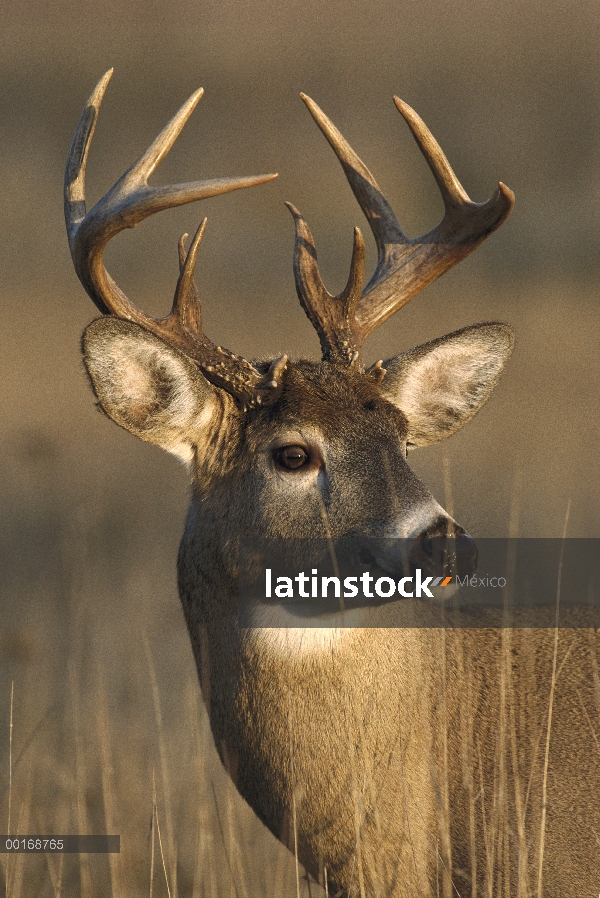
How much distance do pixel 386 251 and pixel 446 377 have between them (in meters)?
0.62

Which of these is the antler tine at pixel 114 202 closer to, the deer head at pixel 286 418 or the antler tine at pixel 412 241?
the deer head at pixel 286 418

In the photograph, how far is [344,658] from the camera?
3932mm

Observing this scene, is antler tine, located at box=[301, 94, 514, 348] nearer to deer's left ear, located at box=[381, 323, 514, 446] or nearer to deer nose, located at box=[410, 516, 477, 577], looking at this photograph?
deer's left ear, located at box=[381, 323, 514, 446]

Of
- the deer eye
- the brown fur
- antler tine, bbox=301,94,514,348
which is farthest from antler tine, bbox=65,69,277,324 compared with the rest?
the deer eye

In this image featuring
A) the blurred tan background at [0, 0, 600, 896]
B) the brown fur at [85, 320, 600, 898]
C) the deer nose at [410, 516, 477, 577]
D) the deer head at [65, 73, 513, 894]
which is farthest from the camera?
the blurred tan background at [0, 0, 600, 896]

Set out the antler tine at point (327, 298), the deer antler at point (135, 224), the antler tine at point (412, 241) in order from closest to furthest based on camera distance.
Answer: the deer antler at point (135, 224), the antler tine at point (327, 298), the antler tine at point (412, 241)

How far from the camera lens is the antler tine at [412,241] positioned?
15.5ft

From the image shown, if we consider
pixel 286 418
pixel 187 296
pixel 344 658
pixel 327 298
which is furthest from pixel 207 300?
pixel 344 658

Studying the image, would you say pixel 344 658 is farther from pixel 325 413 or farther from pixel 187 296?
pixel 187 296

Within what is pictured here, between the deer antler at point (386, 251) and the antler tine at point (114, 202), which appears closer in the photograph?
the antler tine at point (114, 202)

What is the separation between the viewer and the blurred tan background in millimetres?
6191

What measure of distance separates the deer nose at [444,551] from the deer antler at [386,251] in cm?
100

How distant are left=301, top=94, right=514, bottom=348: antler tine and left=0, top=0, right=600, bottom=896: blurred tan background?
762mm

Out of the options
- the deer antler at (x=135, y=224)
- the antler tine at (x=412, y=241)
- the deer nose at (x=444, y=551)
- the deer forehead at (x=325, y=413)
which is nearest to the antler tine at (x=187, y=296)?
the deer antler at (x=135, y=224)
